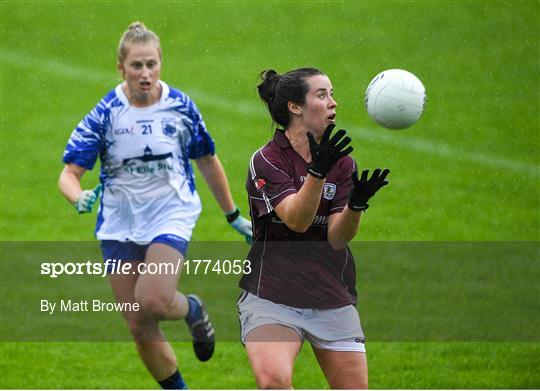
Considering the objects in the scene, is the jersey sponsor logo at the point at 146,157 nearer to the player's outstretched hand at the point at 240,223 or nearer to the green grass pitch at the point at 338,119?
the player's outstretched hand at the point at 240,223

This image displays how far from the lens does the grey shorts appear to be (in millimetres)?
6684

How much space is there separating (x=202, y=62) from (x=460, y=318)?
31.4 ft

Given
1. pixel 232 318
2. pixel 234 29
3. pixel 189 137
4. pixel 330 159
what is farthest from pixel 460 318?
pixel 234 29

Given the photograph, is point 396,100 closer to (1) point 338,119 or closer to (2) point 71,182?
(2) point 71,182

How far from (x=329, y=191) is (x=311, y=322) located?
2.46 ft

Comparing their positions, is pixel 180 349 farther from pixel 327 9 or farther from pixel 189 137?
pixel 327 9

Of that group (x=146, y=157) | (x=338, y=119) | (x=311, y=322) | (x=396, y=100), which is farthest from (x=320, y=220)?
(x=338, y=119)

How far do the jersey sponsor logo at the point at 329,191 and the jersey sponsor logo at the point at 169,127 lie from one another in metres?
2.01

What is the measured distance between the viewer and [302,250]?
268 inches

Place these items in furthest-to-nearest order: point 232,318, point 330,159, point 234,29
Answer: point 234,29, point 232,318, point 330,159

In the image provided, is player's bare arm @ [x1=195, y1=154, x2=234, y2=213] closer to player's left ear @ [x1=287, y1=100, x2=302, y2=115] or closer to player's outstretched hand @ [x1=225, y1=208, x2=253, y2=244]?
player's outstretched hand @ [x1=225, y1=208, x2=253, y2=244]

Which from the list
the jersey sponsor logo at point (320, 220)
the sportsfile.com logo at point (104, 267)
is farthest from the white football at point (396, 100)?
the sportsfile.com logo at point (104, 267)

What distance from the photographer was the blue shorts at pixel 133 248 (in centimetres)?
841

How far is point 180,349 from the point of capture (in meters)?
10.4
